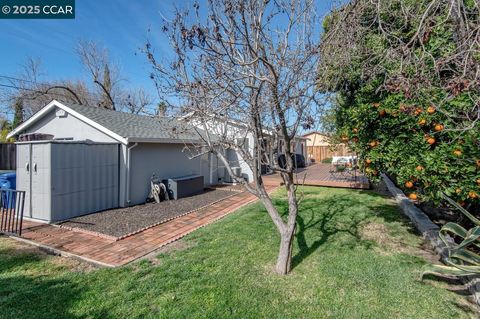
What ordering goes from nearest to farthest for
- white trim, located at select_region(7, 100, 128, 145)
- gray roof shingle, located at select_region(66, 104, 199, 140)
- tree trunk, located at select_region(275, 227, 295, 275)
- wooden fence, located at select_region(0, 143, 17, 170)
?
tree trunk, located at select_region(275, 227, 295, 275) → white trim, located at select_region(7, 100, 128, 145) → gray roof shingle, located at select_region(66, 104, 199, 140) → wooden fence, located at select_region(0, 143, 17, 170)

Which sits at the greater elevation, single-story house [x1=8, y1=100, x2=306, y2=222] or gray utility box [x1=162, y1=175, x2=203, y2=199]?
single-story house [x1=8, y1=100, x2=306, y2=222]

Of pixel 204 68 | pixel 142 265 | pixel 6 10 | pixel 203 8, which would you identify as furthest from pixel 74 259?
pixel 6 10

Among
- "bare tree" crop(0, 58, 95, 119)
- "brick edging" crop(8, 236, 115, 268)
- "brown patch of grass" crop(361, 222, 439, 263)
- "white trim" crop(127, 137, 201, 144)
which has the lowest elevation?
"brick edging" crop(8, 236, 115, 268)

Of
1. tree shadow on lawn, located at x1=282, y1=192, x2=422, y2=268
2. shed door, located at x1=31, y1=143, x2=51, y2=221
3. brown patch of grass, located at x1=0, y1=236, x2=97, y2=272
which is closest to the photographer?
brown patch of grass, located at x1=0, y1=236, x2=97, y2=272

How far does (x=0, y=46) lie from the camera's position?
696 inches

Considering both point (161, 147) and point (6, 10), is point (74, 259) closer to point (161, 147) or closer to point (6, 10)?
point (161, 147)

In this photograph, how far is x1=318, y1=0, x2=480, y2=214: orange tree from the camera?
3.54 meters

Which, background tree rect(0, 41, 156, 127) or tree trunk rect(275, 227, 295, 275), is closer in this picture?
tree trunk rect(275, 227, 295, 275)

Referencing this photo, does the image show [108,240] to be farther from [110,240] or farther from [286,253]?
[286,253]

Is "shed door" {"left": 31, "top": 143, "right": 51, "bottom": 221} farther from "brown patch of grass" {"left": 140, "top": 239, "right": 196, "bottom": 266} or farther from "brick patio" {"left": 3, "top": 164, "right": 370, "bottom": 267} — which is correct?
"brown patch of grass" {"left": 140, "top": 239, "right": 196, "bottom": 266}

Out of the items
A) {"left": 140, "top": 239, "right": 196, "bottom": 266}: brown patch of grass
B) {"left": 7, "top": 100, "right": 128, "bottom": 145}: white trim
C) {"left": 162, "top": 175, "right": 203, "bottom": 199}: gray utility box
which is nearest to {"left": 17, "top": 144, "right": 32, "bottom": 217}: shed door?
{"left": 7, "top": 100, "right": 128, "bottom": 145}: white trim

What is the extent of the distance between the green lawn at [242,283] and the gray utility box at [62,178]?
4.82ft

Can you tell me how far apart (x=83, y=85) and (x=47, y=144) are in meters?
25.2

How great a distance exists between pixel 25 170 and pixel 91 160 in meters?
1.73
